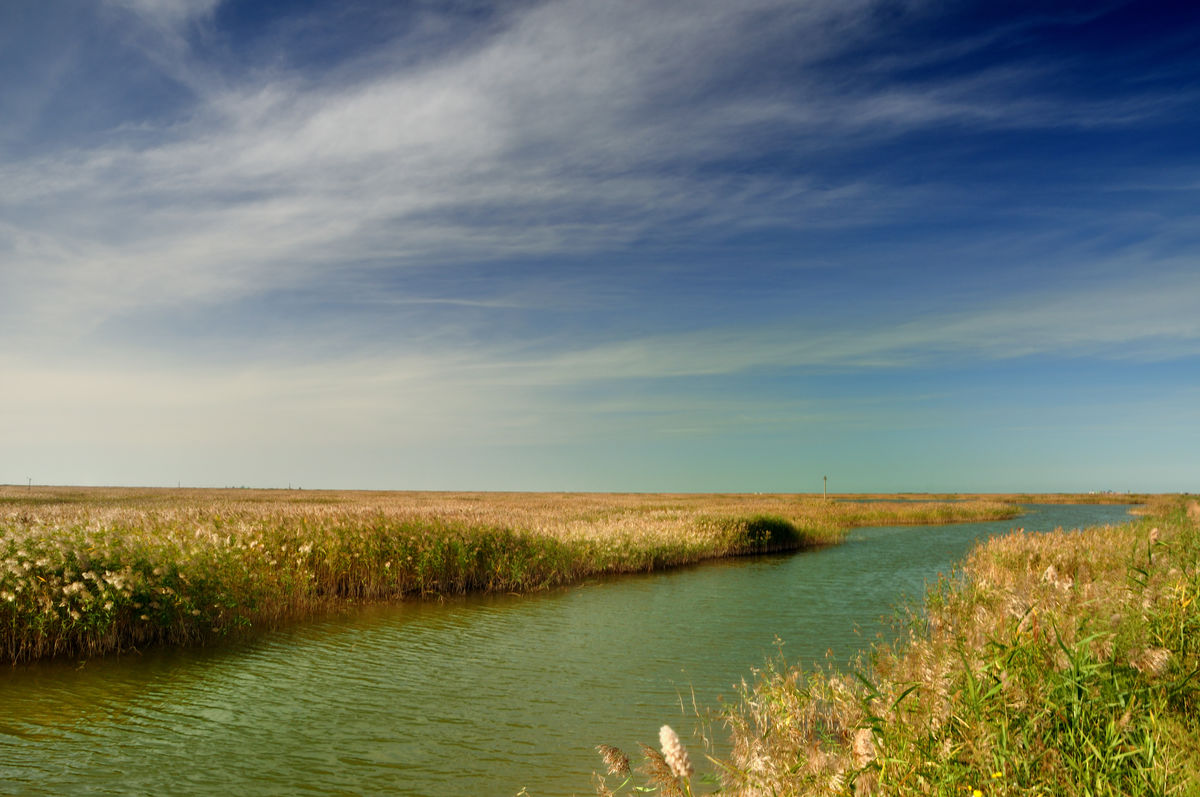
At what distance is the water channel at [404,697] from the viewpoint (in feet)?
24.7

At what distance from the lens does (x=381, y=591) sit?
18188 millimetres

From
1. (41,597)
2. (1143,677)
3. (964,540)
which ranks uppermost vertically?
(1143,677)

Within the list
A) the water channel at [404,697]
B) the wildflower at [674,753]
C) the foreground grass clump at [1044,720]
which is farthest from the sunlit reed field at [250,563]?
the wildflower at [674,753]

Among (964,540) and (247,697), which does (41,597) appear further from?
(964,540)

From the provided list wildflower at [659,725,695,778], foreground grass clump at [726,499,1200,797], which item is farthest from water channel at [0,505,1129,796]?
wildflower at [659,725,695,778]

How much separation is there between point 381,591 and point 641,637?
7525mm

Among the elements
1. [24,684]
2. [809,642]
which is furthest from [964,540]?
[24,684]

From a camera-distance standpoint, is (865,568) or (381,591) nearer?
(381,591)

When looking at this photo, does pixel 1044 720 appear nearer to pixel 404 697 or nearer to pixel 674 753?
pixel 674 753

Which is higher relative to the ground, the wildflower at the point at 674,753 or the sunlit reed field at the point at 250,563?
the wildflower at the point at 674,753

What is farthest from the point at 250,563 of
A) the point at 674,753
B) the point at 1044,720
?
the point at 1044,720

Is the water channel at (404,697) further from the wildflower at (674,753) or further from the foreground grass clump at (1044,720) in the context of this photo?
the wildflower at (674,753)

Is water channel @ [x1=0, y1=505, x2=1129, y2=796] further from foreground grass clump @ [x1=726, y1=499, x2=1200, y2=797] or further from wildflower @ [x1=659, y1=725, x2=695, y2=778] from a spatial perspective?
wildflower @ [x1=659, y1=725, x2=695, y2=778]

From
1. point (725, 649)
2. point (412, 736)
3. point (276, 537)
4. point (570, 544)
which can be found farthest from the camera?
point (570, 544)
